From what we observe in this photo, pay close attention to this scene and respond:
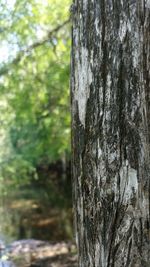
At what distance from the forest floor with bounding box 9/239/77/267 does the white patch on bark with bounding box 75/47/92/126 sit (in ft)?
23.3

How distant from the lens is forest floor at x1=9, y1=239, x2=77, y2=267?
8.86m

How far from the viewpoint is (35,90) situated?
9578 mm

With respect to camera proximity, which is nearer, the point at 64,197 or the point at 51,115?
the point at 51,115

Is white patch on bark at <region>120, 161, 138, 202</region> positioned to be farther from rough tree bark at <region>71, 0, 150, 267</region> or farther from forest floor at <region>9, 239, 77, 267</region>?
forest floor at <region>9, 239, 77, 267</region>

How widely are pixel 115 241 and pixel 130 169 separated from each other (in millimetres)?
275

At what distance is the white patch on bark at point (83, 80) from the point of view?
173 centimetres

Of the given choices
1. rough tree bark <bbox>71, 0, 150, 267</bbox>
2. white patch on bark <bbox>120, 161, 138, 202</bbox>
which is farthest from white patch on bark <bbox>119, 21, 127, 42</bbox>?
white patch on bark <bbox>120, 161, 138, 202</bbox>

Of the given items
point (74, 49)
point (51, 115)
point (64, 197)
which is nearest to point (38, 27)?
point (51, 115)

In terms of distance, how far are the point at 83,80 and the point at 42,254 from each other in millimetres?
8508

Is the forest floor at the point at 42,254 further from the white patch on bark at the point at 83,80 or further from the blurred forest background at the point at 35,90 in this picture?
the white patch on bark at the point at 83,80

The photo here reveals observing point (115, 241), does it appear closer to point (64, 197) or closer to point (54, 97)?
point (54, 97)

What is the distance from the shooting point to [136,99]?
1.65m

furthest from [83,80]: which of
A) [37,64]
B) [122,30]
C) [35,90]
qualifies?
[35,90]

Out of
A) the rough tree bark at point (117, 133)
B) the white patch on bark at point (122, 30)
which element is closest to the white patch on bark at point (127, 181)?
the rough tree bark at point (117, 133)
